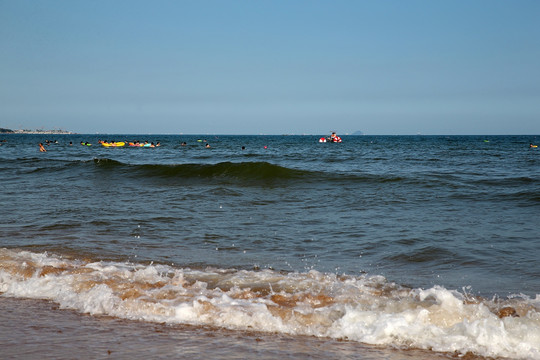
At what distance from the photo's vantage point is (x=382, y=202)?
13234 millimetres

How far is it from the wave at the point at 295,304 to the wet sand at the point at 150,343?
7.7 inches

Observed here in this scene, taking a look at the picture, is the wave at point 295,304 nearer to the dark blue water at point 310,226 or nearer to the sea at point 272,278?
the sea at point 272,278

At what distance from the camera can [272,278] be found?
6211 millimetres

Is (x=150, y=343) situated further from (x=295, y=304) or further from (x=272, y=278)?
(x=272, y=278)

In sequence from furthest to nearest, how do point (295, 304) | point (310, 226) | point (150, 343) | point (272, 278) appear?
point (310, 226), point (272, 278), point (295, 304), point (150, 343)

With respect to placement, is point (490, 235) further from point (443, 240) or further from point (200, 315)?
point (200, 315)

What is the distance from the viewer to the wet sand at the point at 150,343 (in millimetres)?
3924

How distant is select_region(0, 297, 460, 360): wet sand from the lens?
154 inches

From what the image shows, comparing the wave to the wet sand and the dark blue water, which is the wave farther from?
the dark blue water

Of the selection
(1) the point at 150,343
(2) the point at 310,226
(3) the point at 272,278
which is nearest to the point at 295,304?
(3) the point at 272,278

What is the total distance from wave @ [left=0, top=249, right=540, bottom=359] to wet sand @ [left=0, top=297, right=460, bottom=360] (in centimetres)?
20

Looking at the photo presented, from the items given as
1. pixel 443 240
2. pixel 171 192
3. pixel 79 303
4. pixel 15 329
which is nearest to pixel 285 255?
pixel 443 240

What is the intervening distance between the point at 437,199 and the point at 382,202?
5.38ft

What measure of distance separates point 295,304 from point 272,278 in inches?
40.2
